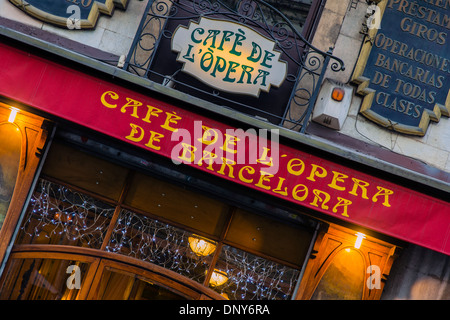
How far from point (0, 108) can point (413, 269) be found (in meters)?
6.59

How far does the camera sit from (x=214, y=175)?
781cm

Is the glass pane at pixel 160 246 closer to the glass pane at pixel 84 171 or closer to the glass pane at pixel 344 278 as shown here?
the glass pane at pixel 84 171

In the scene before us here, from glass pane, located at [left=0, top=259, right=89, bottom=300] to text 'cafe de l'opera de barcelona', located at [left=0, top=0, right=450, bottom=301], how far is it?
0.02m

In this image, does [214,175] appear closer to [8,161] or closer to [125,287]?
[125,287]

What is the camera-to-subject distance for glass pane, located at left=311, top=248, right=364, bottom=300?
8.00 metres

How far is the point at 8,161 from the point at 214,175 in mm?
3073

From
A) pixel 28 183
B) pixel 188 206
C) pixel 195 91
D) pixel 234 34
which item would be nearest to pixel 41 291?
pixel 28 183

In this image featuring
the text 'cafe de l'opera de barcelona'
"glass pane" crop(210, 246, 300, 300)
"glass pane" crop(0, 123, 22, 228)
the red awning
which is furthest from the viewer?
"glass pane" crop(210, 246, 300, 300)

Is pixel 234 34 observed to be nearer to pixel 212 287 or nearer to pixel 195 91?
pixel 195 91

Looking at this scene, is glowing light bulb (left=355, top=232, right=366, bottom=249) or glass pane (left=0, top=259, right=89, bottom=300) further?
glass pane (left=0, top=259, right=89, bottom=300)

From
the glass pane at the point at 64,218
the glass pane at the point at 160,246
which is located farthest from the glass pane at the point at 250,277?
the glass pane at the point at 64,218
